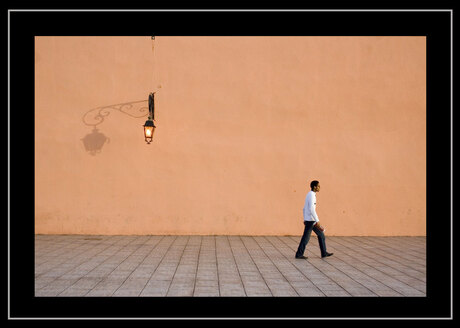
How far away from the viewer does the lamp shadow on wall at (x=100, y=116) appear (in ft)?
35.8

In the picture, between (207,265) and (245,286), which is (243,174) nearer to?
(207,265)

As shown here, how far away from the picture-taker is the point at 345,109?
A: 11133mm

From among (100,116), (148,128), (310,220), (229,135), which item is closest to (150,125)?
(148,128)

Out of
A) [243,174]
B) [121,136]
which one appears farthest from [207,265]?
[121,136]

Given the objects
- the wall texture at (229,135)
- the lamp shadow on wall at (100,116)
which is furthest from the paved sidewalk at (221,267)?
the lamp shadow on wall at (100,116)

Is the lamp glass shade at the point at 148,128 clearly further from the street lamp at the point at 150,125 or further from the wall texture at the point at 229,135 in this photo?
the wall texture at the point at 229,135

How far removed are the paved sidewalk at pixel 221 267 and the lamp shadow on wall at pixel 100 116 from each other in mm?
2393

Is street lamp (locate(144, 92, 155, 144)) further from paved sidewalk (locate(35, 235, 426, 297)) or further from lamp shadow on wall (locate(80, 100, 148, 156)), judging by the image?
paved sidewalk (locate(35, 235, 426, 297))

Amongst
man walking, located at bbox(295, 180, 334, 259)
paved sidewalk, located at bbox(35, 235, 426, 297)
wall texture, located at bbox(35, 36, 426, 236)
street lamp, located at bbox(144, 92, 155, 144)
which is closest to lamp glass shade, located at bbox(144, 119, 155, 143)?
street lamp, located at bbox(144, 92, 155, 144)

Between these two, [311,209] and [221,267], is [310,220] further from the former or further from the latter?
[221,267]

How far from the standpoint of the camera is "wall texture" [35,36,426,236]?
10883 millimetres

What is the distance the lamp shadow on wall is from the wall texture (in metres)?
0.03

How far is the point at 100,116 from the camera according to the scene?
431 inches
